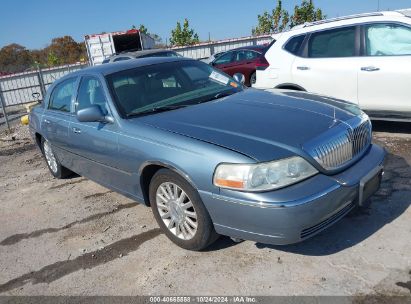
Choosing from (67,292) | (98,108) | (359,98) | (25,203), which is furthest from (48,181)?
(359,98)

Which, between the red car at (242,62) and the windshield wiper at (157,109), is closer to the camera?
the windshield wiper at (157,109)

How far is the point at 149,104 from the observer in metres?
4.02

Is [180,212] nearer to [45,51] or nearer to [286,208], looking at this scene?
[286,208]

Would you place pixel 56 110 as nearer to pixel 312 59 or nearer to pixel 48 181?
pixel 48 181

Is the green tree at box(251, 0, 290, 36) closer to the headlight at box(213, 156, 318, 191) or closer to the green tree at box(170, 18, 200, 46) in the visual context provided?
the green tree at box(170, 18, 200, 46)

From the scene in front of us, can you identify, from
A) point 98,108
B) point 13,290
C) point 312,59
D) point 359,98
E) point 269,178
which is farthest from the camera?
point 312,59

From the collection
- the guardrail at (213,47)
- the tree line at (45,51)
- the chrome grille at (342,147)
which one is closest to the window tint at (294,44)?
the chrome grille at (342,147)

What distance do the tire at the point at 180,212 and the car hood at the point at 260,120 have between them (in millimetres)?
419

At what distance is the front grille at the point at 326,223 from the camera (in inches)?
114

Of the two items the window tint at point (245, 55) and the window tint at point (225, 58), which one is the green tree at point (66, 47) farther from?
the window tint at point (245, 55)

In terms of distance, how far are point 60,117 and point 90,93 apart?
84cm

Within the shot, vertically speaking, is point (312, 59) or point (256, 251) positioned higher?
point (312, 59)

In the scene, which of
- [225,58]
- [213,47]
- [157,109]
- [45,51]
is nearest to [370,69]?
[157,109]

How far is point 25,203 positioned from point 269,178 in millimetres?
3898
